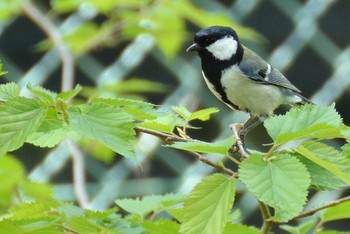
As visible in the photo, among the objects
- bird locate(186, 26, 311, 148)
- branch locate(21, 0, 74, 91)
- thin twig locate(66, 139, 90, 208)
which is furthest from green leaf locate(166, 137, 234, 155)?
branch locate(21, 0, 74, 91)

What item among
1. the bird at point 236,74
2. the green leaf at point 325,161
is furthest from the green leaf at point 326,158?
the bird at point 236,74

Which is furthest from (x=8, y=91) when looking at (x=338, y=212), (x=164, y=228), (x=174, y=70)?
(x=174, y=70)

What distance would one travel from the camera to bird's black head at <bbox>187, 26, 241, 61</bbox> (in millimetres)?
1270

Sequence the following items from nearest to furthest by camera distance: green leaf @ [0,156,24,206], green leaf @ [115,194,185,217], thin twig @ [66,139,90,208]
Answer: green leaf @ [115,194,185,217]
green leaf @ [0,156,24,206]
thin twig @ [66,139,90,208]

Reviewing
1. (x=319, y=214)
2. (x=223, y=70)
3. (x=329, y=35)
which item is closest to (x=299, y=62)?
(x=329, y=35)

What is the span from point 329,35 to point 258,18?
206 millimetres

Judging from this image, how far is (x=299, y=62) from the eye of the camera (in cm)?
244

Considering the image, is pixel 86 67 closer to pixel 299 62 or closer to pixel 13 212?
pixel 299 62

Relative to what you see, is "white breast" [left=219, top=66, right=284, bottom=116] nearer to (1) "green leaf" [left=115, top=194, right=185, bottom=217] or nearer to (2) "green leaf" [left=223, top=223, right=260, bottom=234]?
(1) "green leaf" [left=115, top=194, right=185, bottom=217]

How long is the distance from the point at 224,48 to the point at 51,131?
24.0 inches

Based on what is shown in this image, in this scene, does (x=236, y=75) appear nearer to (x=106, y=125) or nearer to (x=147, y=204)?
(x=147, y=204)

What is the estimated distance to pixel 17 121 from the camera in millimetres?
656

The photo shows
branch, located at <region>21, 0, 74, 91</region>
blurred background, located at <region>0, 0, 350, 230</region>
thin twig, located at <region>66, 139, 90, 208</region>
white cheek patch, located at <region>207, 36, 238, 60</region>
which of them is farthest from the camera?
blurred background, located at <region>0, 0, 350, 230</region>

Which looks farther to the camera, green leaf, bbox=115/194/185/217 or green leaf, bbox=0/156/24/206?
green leaf, bbox=0/156/24/206
